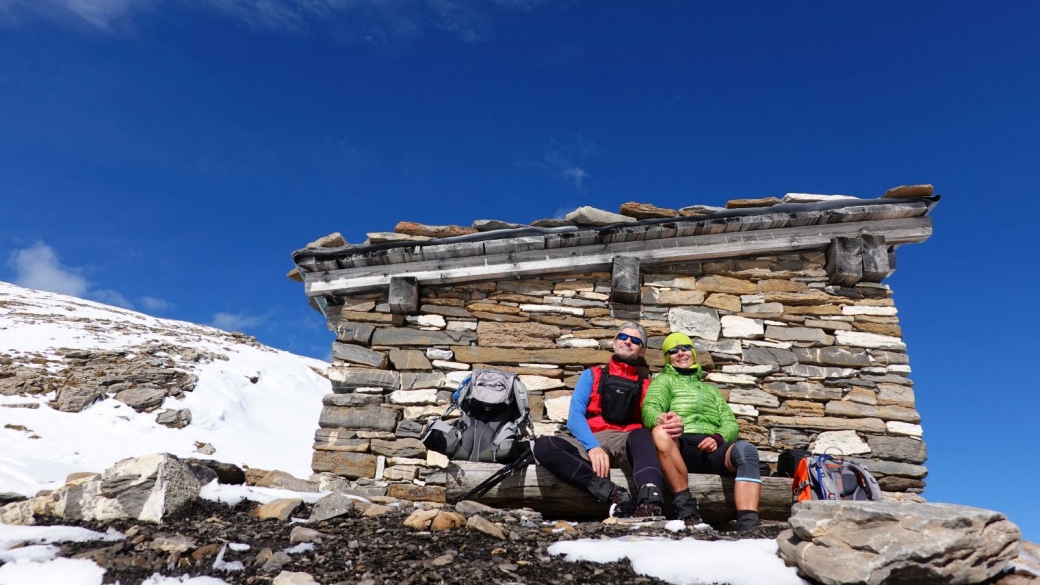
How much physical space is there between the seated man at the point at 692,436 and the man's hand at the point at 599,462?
0.37 meters

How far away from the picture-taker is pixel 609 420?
484 centimetres

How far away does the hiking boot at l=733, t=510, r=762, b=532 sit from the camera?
378cm

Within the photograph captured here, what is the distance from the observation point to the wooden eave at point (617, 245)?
5773 millimetres

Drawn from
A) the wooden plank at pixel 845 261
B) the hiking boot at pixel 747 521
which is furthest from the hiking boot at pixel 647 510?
the wooden plank at pixel 845 261

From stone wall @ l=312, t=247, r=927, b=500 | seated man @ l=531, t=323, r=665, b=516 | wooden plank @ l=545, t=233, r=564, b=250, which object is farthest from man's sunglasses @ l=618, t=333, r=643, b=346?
wooden plank @ l=545, t=233, r=564, b=250

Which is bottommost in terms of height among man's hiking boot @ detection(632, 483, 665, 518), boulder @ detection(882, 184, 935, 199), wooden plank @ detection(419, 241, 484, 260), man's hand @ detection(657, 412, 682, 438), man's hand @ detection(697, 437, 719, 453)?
man's hiking boot @ detection(632, 483, 665, 518)

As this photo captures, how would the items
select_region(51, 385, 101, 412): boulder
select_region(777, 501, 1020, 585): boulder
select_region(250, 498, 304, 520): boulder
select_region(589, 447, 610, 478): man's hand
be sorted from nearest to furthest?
select_region(777, 501, 1020, 585): boulder, select_region(250, 498, 304, 520): boulder, select_region(589, 447, 610, 478): man's hand, select_region(51, 385, 101, 412): boulder

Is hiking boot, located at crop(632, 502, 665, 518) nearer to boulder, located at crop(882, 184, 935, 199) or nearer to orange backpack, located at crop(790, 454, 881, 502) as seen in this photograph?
orange backpack, located at crop(790, 454, 881, 502)

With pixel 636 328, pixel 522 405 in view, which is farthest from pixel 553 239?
pixel 522 405

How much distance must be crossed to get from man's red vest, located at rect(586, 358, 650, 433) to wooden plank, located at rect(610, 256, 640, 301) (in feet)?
2.59

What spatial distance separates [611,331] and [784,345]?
155 cm

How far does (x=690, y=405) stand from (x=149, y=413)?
15066 mm

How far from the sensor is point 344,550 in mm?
2840

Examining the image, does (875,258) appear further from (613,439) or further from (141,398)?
(141,398)
